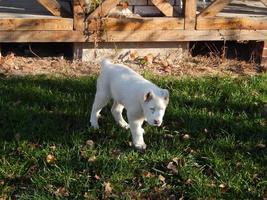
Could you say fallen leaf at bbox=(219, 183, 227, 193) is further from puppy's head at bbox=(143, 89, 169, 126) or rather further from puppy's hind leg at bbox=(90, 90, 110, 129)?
puppy's hind leg at bbox=(90, 90, 110, 129)

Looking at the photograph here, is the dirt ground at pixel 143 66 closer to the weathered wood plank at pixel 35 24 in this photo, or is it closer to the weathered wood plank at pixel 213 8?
the weathered wood plank at pixel 35 24

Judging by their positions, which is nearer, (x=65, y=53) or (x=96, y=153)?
(x=96, y=153)

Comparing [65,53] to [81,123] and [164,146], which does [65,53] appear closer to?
[81,123]

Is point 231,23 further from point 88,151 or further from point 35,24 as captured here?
point 88,151

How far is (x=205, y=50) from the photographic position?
8.29 m

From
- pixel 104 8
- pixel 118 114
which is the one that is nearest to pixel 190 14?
pixel 104 8

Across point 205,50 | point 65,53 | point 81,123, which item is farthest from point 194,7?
point 81,123

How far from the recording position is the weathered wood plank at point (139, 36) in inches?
281

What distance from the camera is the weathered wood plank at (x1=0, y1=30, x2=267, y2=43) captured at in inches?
281

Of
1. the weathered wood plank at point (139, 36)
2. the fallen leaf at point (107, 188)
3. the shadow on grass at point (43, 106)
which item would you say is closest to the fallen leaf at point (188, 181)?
the fallen leaf at point (107, 188)

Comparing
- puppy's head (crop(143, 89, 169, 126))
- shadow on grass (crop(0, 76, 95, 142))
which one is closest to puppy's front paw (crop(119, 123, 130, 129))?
shadow on grass (crop(0, 76, 95, 142))

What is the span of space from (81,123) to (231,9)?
4.04m

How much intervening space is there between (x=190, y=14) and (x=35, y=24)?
2.03 meters

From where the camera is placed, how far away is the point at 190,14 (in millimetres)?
7441
